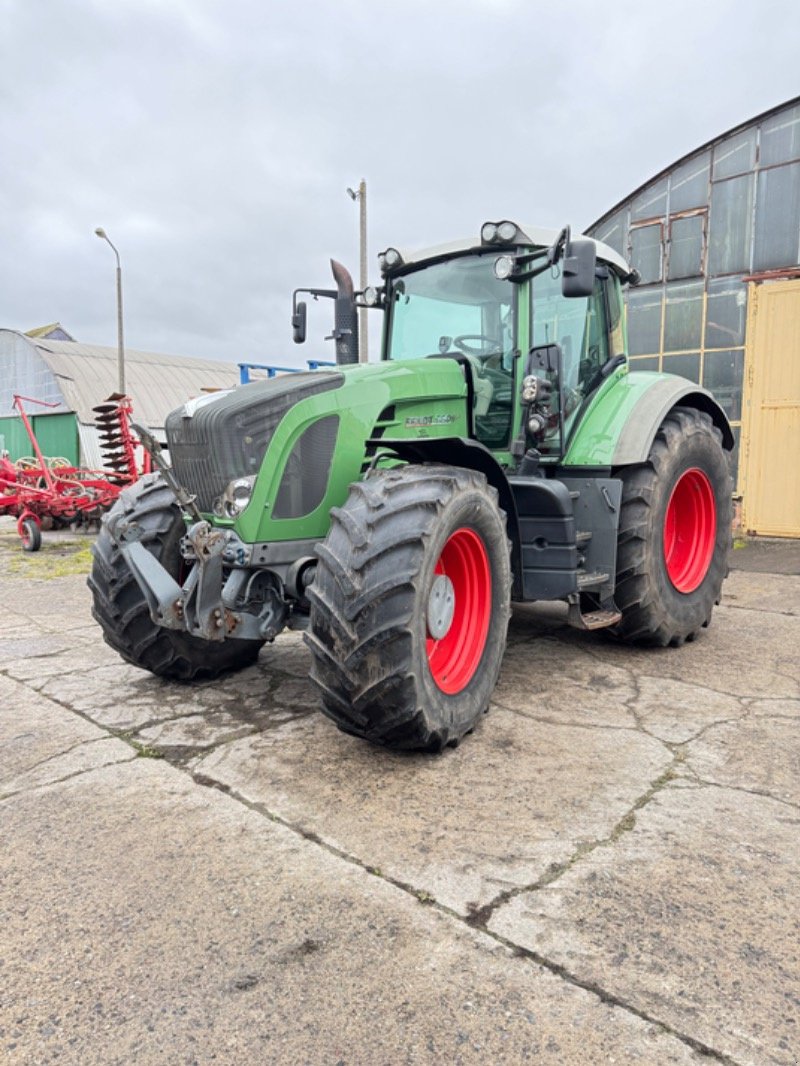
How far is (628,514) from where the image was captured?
4.29 meters

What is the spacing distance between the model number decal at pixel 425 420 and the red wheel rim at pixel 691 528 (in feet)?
6.10

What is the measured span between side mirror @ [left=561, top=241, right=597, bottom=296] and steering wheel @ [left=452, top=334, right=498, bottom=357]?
2.59 ft

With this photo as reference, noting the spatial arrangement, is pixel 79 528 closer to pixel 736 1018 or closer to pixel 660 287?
pixel 660 287

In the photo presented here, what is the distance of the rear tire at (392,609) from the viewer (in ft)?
8.82

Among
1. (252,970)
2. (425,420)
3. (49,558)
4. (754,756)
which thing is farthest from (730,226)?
(252,970)

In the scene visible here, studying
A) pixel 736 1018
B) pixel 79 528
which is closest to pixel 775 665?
pixel 736 1018

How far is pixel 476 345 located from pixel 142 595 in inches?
85.4

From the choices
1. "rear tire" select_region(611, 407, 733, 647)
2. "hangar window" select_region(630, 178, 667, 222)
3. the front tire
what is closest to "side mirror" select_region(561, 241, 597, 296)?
"rear tire" select_region(611, 407, 733, 647)

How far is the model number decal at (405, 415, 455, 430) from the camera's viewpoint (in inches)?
146

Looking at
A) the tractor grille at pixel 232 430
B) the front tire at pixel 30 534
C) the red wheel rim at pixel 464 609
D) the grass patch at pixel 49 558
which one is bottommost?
the grass patch at pixel 49 558

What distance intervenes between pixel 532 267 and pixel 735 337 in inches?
254

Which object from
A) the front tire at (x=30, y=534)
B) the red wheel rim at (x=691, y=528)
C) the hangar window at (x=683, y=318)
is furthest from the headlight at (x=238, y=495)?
the hangar window at (x=683, y=318)

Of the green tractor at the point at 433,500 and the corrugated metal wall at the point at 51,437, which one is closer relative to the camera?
the green tractor at the point at 433,500

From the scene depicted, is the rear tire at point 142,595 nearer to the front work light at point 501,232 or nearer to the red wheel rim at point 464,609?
the red wheel rim at point 464,609
